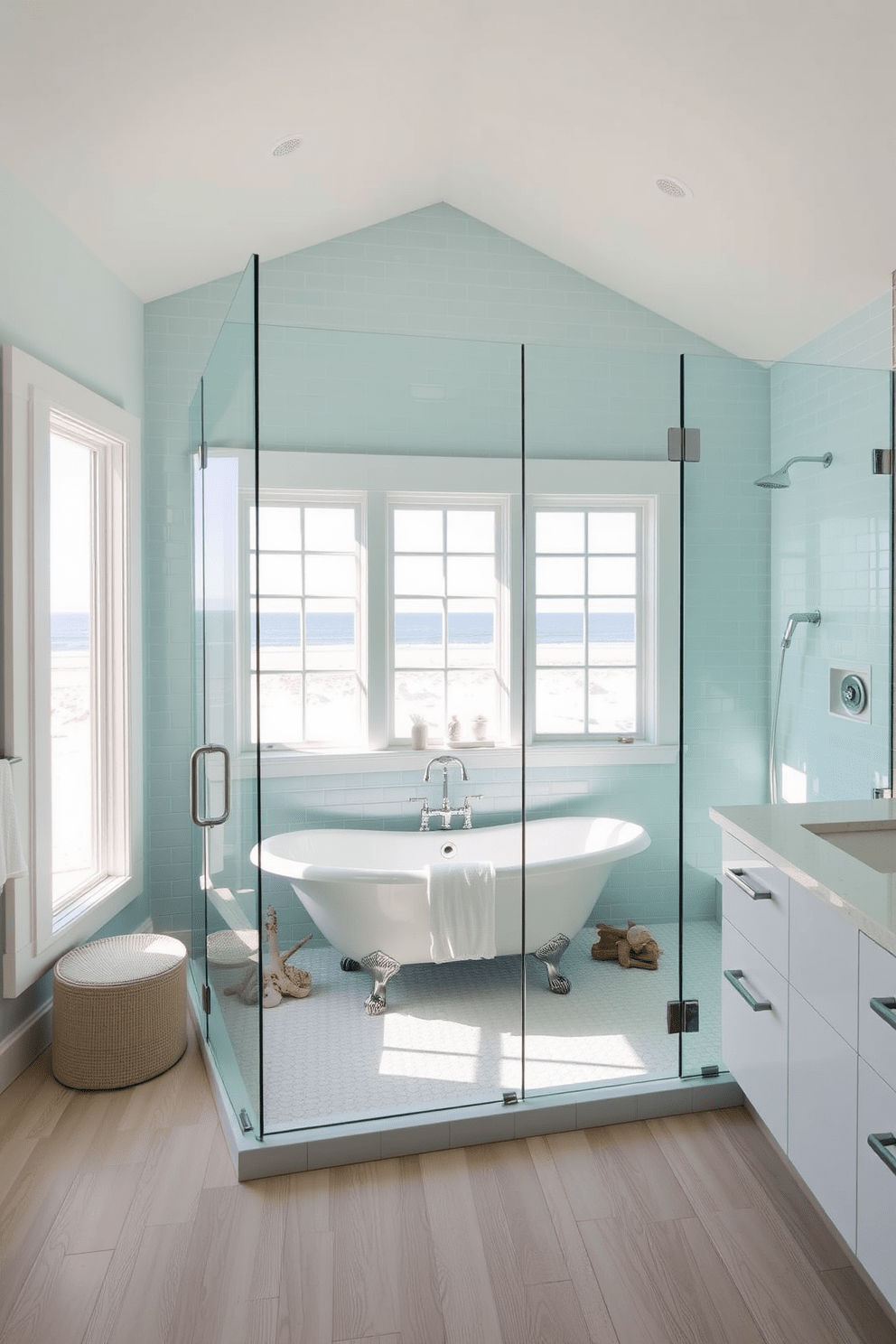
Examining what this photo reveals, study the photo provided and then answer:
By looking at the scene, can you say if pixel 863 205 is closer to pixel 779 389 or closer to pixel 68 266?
pixel 779 389

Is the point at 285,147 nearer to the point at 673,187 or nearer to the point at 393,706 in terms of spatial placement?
the point at 673,187

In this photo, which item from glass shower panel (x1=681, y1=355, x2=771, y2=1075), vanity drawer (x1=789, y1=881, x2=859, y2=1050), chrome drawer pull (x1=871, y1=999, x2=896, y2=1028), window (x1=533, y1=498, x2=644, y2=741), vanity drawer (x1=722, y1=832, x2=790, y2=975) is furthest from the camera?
glass shower panel (x1=681, y1=355, x2=771, y2=1075)

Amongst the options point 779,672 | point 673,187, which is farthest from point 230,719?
point 673,187

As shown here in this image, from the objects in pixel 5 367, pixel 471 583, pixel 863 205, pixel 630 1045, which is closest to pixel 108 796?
pixel 5 367

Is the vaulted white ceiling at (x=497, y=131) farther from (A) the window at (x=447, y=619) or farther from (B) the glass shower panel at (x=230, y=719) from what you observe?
(A) the window at (x=447, y=619)

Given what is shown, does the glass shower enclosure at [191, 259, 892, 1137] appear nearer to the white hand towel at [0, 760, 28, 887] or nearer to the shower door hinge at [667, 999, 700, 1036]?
the shower door hinge at [667, 999, 700, 1036]

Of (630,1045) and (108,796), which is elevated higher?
(108,796)

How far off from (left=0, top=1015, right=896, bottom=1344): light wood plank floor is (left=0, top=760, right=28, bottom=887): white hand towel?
2.48ft

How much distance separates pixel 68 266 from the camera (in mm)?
3139

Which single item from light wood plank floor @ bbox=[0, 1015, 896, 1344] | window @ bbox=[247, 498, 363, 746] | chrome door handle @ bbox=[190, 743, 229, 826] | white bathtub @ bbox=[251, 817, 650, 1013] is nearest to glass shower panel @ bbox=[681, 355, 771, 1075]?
white bathtub @ bbox=[251, 817, 650, 1013]

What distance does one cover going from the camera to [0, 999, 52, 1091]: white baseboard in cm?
281

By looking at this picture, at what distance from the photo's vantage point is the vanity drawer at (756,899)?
2010 millimetres

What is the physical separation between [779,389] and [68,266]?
2.50m

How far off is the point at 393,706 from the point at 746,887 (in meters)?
1.11
